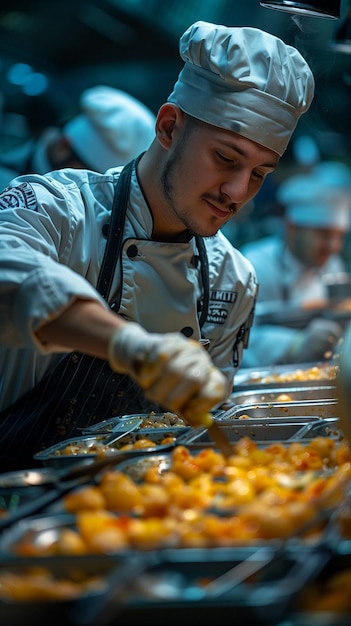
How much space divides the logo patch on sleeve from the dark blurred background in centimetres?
188

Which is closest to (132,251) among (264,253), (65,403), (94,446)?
(65,403)

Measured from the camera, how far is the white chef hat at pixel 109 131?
16.3ft

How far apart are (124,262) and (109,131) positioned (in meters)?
2.31

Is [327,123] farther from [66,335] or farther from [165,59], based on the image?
[165,59]

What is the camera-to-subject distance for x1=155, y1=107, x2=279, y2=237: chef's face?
2713 millimetres

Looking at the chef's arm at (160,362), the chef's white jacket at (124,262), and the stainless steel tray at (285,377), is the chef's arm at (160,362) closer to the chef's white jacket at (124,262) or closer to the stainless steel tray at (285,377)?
the chef's white jacket at (124,262)

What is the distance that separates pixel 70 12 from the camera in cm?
605

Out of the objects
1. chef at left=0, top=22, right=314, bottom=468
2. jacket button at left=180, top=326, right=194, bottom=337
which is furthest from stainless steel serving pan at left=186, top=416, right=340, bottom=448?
jacket button at left=180, top=326, right=194, bottom=337

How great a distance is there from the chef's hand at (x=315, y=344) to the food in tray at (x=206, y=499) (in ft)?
9.81

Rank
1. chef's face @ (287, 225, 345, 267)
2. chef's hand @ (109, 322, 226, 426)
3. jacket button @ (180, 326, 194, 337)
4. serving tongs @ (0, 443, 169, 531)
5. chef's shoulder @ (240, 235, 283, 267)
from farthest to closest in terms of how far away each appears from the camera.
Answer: chef's face @ (287, 225, 345, 267)
chef's shoulder @ (240, 235, 283, 267)
jacket button @ (180, 326, 194, 337)
chef's hand @ (109, 322, 226, 426)
serving tongs @ (0, 443, 169, 531)

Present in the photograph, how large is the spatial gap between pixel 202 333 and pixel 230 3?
6.12ft

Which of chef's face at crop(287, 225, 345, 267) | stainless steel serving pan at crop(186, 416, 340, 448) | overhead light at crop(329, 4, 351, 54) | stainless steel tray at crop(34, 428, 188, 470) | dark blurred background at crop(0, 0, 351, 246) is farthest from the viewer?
chef's face at crop(287, 225, 345, 267)

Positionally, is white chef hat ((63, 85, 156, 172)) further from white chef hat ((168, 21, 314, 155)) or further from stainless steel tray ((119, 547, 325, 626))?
stainless steel tray ((119, 547, 325, 626))

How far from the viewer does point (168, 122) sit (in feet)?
9.37
